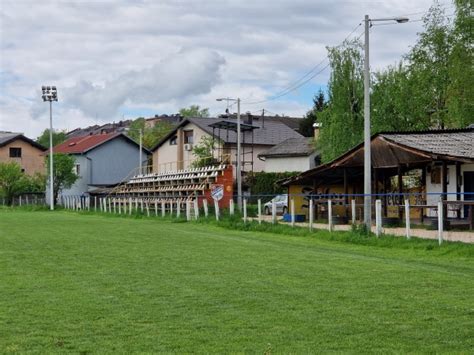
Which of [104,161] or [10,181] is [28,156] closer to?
[104,161]

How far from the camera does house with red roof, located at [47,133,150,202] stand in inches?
3398

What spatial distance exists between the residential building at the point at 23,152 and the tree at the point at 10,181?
13917mm

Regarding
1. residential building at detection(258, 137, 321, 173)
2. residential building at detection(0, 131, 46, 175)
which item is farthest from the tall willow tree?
residential building at detection(0, 131, 46, 175)

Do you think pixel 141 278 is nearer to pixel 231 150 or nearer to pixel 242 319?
pixel 242 319

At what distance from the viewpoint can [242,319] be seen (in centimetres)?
998

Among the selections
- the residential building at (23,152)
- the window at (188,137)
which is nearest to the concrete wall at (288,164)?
the window at (188,137)

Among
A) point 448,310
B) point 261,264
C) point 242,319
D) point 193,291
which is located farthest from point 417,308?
point 261,264

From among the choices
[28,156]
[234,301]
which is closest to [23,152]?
[28,156]

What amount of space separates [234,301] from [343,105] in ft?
145

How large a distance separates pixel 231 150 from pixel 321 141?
16347mm

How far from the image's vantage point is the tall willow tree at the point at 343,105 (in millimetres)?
53500

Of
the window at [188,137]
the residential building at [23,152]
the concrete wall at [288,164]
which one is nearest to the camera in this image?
the concrete wall at [288,164]

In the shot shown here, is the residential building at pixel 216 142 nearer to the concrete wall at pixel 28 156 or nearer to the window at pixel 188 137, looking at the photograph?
the window at pixel 188 137

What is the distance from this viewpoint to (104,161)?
8750 centimetres
